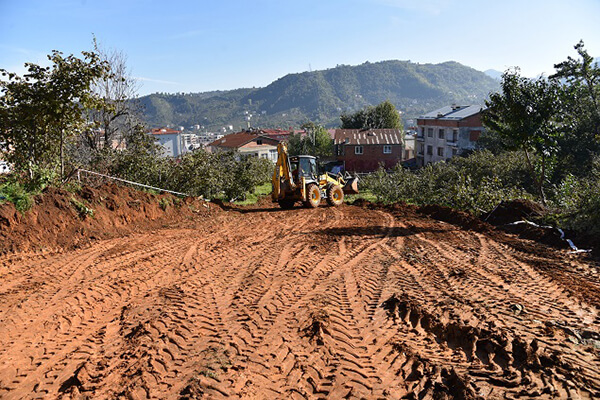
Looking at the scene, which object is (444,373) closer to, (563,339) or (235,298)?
(563,339)

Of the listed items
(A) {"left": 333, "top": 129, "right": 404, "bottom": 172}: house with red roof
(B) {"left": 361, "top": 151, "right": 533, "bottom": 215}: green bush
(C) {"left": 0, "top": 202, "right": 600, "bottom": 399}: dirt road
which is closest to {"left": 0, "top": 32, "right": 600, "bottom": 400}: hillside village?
(C) {"left": 0, "top": 202, "right": 600, "bottom": 399}: dirt road

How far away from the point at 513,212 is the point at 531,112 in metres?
3.34

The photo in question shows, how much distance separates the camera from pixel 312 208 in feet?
57.1

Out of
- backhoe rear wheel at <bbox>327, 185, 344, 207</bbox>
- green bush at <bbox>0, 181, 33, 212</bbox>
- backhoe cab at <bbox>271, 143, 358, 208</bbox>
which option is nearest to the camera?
green bush at <bbox>0, 181, 33, 212</bbox>

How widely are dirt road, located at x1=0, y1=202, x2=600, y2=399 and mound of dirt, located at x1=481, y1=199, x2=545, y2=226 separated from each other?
254 centimetres

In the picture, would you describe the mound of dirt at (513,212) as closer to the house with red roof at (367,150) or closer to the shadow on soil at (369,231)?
the shadow on soil at (369,231)

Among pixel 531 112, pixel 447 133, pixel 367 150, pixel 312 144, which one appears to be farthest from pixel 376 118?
pixel 531 112

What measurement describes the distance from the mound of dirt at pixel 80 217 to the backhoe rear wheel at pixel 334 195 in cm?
658

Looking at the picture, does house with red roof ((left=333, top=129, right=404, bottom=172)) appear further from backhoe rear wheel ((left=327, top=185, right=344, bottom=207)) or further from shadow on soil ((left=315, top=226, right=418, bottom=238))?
shadow on soil ((left=315, top=226, right=418, bottom=238))

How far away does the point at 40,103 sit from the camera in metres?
11.4

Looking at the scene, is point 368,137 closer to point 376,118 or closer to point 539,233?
point 376,118

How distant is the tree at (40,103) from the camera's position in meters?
11.4

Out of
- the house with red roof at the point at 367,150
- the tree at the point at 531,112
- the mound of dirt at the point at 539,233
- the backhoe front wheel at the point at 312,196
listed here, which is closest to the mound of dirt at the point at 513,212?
the mound of dirt at the point at 539,233

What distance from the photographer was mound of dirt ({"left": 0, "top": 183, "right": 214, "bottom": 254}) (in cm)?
950
